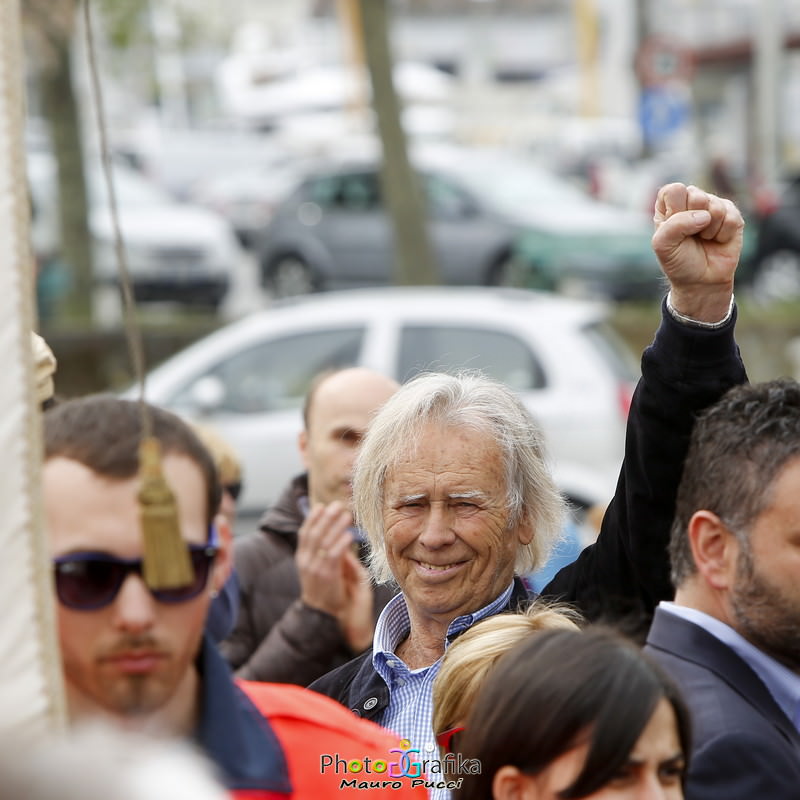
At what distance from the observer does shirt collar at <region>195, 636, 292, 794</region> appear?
2096 mm

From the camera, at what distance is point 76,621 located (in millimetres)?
2088

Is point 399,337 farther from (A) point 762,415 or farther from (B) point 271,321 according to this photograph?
(A) point 762,415

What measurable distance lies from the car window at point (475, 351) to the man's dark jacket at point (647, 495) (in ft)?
18.3

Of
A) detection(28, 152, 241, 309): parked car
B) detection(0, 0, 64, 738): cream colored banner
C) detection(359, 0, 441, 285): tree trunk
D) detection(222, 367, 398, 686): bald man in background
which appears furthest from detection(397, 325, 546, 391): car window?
detection(28, 152, 241, 309): parked car

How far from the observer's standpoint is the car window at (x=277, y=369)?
9.32 meters

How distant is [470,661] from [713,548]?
0.48 meters

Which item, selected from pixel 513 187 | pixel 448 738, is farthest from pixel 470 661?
pixel 513 187

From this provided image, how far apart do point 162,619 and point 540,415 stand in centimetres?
687

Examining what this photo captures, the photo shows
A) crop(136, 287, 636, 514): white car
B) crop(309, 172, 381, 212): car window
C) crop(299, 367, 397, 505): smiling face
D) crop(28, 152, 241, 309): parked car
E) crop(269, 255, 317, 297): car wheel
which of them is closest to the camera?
crop(299, 367, 397, 505): smiling face

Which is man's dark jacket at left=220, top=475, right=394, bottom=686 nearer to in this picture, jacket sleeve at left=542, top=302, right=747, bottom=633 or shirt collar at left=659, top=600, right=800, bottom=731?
jacket sleeve at left=542, top=302, right=747, bottom=633

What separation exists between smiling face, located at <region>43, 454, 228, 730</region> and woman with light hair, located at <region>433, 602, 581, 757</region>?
1.85 ft

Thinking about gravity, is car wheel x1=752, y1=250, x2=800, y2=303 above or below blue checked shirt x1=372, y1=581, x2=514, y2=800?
below

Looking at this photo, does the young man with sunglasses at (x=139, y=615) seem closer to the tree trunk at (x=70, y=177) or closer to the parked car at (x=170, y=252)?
the tree trunk at (x=70, y=177)

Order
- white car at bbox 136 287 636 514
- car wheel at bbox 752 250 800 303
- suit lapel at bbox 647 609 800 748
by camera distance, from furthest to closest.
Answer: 1. car wheel at bbox 752 250 800 303
2. white car at bbox 136 287 636 514
3. suit lapel at bbox 647 609 800 748
